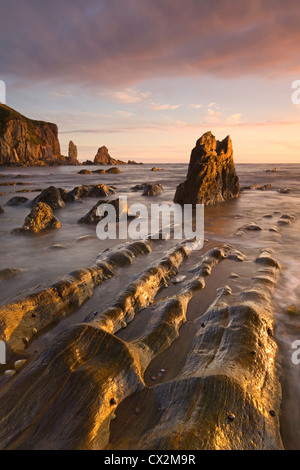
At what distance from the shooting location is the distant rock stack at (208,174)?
16.0m

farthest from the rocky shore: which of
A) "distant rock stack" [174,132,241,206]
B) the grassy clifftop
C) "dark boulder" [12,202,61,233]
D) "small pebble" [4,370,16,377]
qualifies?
the grassy clifftop

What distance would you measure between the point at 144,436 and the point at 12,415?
117cm

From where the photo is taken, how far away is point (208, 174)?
1636 cm

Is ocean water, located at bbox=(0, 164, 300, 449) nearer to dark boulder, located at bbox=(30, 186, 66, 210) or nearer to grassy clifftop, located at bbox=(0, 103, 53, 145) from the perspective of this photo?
dark boulder, located at bbox=(30, 186, 66, 210)

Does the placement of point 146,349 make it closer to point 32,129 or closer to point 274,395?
point 274,395

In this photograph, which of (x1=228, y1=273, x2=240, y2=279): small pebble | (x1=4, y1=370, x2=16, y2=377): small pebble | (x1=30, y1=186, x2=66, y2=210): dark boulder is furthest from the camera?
(x1=30, y1=186, x2=66, y2=210): dark boulder

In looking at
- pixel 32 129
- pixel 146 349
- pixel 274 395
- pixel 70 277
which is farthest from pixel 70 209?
pixel 32 129

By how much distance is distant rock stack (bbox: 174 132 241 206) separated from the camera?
16.0 metres

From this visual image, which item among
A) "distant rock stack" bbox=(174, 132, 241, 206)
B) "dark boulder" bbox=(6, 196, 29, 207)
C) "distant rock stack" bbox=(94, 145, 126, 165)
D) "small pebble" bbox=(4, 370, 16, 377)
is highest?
"distant rock stack" bbox=(94, 145, 126, 165)

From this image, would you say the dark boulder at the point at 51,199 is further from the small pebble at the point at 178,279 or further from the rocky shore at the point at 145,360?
the small pebble at the point at 178,279

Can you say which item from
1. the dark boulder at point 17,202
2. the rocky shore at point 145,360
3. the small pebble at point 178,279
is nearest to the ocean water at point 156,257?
the rocky shore at point 145,360

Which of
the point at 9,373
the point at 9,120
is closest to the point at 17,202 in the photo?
the point at 9,373

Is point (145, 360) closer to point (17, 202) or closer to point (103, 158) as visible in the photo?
point (17, 202)
